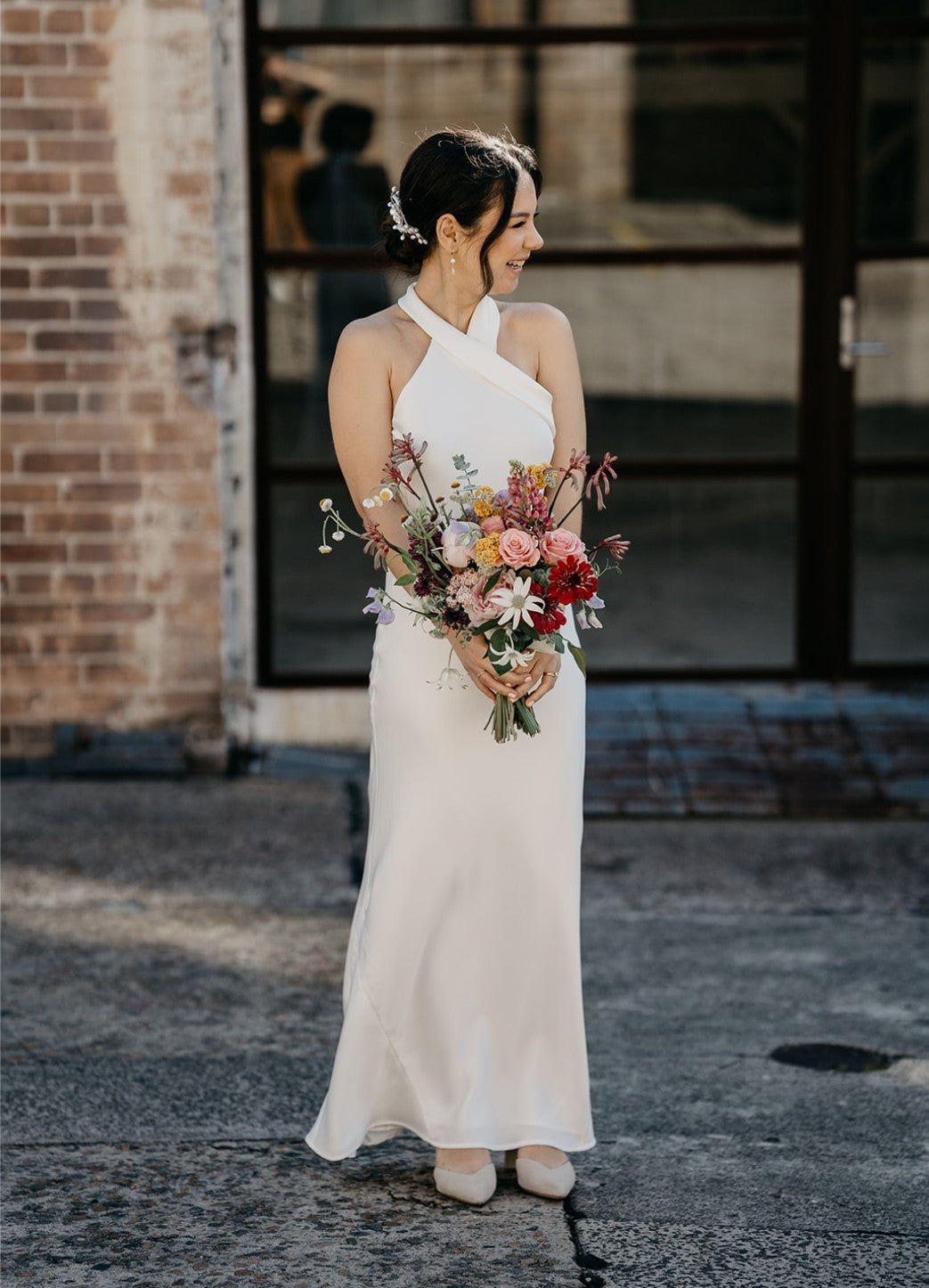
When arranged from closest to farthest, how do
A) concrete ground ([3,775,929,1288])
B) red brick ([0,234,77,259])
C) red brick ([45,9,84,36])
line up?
concrete ground ([3,775,929,1288])
red brick ([45,9,84,36])
red brick ([0,234,77,259])

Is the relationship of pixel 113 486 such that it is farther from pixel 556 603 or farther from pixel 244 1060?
pixel 556 603

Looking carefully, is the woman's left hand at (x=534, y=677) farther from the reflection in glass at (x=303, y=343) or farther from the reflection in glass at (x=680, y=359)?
the reflection in glass at (x=680, y=359)

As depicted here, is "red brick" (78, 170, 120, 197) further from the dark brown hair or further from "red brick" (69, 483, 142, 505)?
the dark brown hair

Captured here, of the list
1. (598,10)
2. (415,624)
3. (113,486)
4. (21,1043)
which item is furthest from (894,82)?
(21,1043)

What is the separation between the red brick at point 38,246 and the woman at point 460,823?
3.08 meters

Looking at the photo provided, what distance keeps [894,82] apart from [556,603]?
425 centimetres

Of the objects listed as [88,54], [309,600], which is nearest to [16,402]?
[88,54]

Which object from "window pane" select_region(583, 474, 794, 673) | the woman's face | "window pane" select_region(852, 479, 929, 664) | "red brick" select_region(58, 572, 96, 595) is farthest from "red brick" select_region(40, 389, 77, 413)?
the woman's face

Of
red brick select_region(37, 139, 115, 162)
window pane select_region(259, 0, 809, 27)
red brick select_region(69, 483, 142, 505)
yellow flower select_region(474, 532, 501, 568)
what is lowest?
red brick select_region(69, 483, 142, 505)

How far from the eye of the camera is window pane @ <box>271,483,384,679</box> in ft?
22.8

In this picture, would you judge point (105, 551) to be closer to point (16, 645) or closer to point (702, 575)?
point (16, 645)

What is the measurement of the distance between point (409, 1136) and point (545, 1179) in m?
0.46

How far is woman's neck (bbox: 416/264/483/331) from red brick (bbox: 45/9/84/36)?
3232 millimetres

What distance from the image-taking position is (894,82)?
6824 mm
